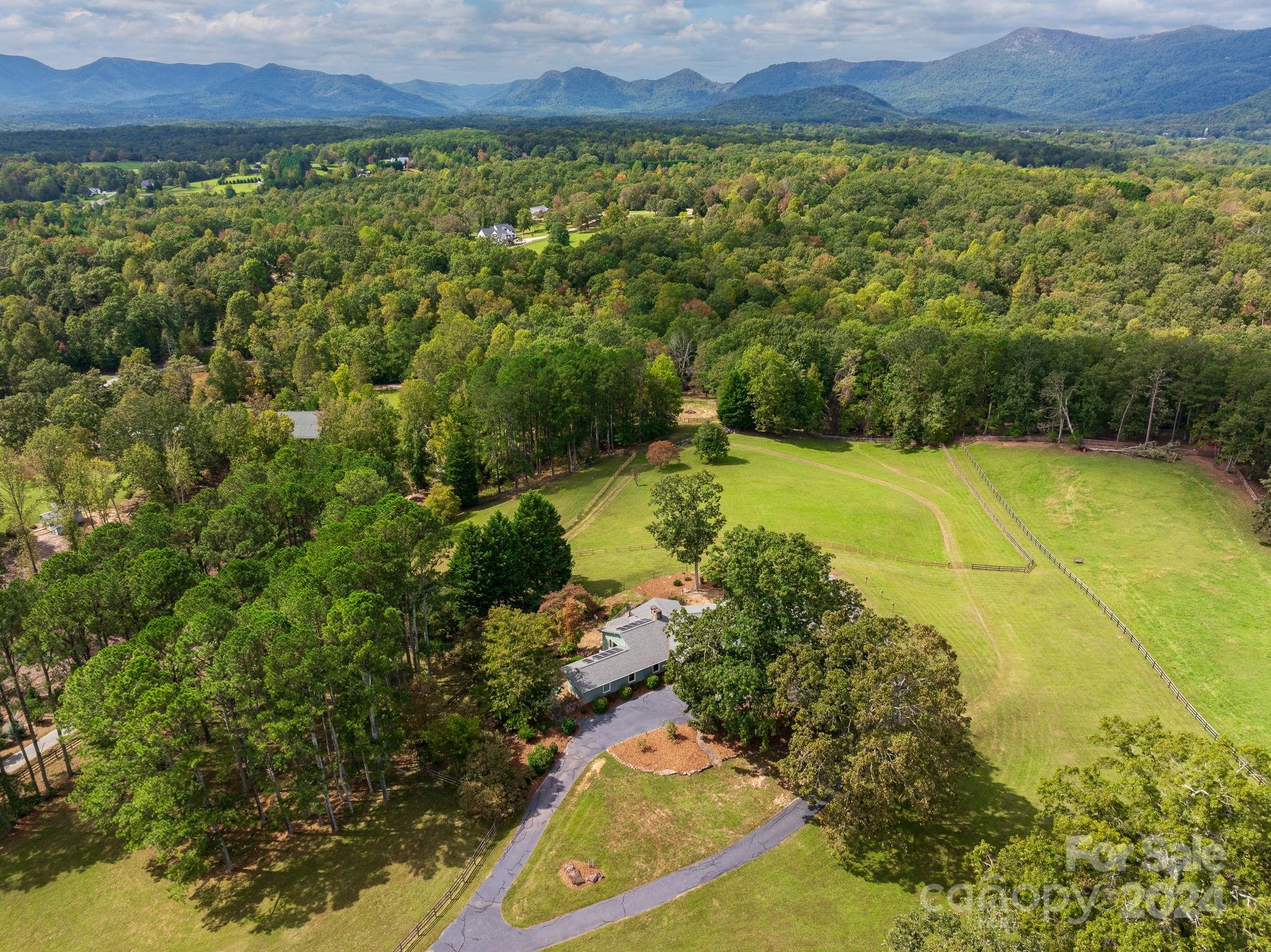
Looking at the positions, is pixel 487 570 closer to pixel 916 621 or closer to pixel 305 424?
pixel 916 621

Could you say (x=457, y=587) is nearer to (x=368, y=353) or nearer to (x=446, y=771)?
(x=446, y=771)

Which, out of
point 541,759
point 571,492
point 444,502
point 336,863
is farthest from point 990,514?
point 336,863

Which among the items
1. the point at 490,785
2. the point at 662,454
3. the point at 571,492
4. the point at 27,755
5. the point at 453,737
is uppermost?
the point at 662,454

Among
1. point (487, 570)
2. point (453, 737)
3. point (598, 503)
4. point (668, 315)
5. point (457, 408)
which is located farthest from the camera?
point (668, 315)

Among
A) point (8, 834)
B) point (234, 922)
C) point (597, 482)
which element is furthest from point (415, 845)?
point (597, 482)

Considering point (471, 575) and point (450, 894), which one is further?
point (471, 575)

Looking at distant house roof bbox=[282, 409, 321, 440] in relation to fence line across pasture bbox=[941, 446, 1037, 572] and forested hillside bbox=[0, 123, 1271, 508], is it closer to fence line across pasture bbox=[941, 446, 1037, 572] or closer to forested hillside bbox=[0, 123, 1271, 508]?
forested hillside bbox=[0, 123, 1271, 508]

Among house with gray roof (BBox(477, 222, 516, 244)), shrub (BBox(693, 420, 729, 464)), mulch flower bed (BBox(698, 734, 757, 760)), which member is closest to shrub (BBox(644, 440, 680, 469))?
shrub (BBox(693, 420, 729, 464))
